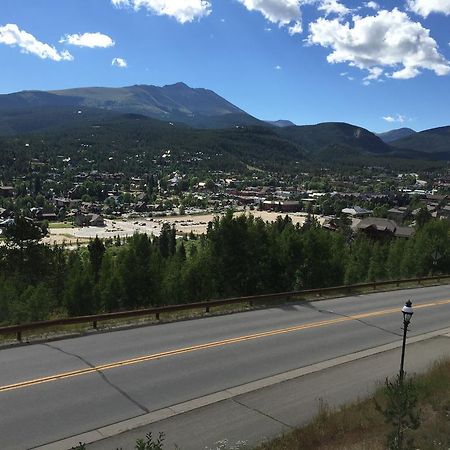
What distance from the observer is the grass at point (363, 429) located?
8.87 m

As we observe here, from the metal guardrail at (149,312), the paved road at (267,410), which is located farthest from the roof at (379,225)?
the paved road at (267,410)

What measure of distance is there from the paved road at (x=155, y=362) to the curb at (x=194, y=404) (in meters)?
0.20

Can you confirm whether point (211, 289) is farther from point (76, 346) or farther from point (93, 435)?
point (93, 435)

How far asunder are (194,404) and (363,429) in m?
3.56

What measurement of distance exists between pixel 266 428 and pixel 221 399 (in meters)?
1.56

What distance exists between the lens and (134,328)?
651 inches

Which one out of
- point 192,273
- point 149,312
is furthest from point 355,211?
point 149,312

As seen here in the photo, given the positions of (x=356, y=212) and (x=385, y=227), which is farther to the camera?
(x=356, y=212)

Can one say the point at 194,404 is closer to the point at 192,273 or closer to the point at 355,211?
the point at 192,273

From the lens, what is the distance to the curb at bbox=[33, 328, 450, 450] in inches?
363

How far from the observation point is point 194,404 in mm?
10984

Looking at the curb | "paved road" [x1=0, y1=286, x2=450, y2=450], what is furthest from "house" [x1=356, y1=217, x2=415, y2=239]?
the curb

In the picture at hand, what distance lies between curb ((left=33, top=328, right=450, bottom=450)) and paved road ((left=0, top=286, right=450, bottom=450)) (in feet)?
0.67

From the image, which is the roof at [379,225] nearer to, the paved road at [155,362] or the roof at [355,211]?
the roof at [355,211]
